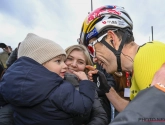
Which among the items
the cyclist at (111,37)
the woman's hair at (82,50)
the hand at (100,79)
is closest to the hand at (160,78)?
the cyclist at (111,37)

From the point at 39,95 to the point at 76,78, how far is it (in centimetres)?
64

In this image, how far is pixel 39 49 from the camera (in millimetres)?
2367

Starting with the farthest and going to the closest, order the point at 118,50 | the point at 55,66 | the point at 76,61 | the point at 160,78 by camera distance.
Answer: the point at 76,61, the point at 55,66, the point at 118,50, the point at 160,78

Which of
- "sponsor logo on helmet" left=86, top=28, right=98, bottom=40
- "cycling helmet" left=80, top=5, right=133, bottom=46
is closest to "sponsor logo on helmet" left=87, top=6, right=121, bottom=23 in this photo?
"cycling helmet" left=80, top=5, right=133, bottom=46

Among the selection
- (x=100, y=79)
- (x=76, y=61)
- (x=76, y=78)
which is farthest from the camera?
(x=76, y=61)

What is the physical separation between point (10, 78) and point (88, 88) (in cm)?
85

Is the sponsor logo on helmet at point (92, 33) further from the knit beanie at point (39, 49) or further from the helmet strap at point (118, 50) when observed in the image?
the knit beanie at point (39, 49)


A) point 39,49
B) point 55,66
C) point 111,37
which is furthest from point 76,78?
point 111,37

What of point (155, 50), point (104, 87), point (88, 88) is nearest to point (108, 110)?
point (104, 87)

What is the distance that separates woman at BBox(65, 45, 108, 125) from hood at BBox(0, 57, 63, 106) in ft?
1.45

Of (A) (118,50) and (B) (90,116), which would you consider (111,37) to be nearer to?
(A) (118,50)

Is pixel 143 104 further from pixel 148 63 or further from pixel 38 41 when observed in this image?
pixel 38 41

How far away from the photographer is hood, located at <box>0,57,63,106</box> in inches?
79.1

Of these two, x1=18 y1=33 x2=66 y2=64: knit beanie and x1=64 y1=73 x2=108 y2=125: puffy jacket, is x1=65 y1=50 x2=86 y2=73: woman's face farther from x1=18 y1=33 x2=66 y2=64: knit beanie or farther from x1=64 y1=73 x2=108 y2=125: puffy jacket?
x1=18 y1=33 x2=66 y2=64: knit beanie
